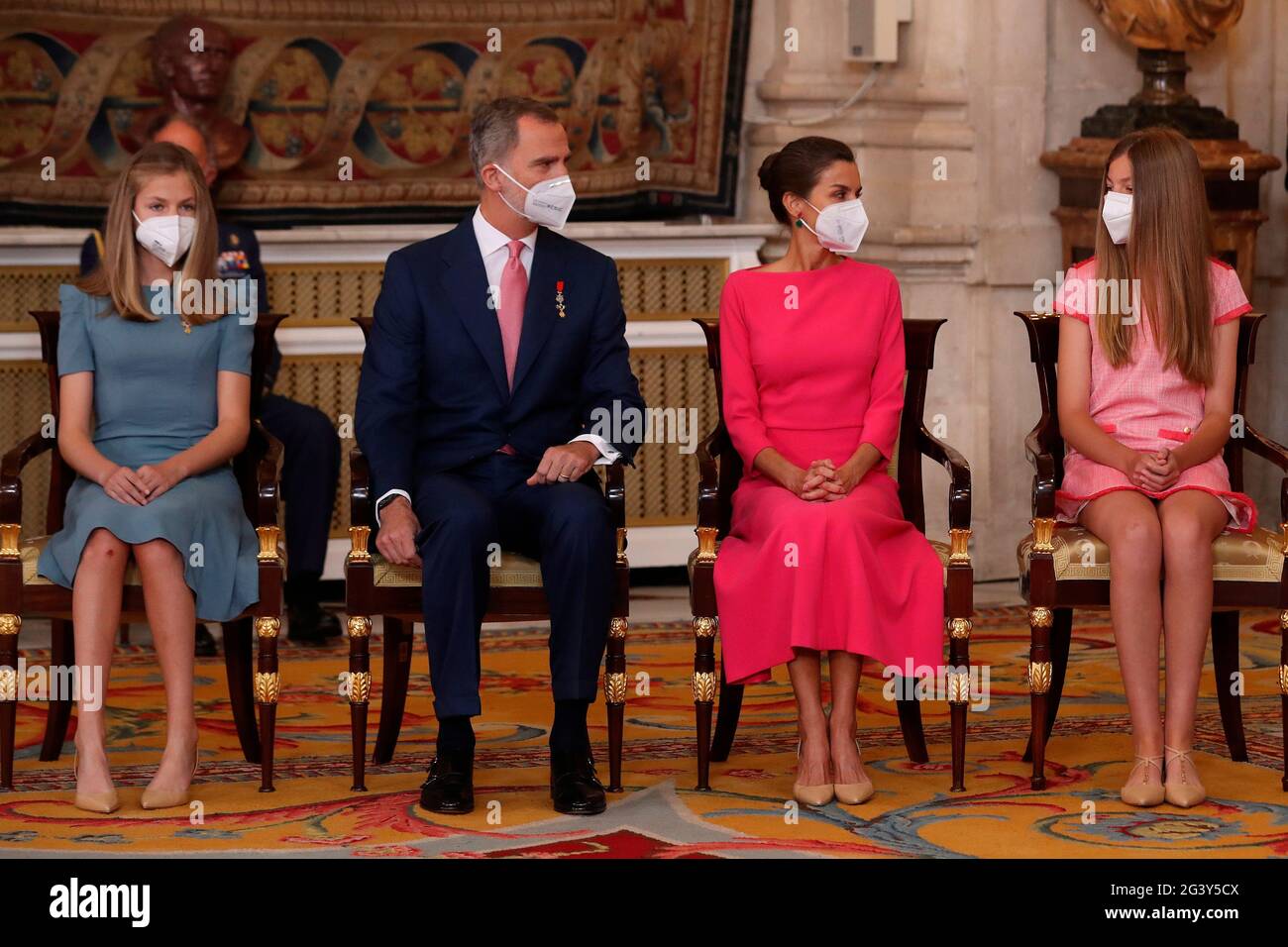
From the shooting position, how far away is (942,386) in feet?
25.2

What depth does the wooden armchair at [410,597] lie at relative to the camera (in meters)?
4.64

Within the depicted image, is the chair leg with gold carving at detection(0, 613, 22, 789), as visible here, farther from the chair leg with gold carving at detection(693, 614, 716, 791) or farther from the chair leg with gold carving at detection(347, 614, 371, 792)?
the chair leg with gold carving at detection(693, 614, 716, 791)

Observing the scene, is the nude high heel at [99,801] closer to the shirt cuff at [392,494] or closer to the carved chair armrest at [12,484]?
the carved chair armrest at [12,484]

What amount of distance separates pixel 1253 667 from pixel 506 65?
3.67 m

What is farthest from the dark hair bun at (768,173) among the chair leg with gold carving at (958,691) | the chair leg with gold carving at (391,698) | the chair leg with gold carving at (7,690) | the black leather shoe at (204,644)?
the black leather shoe at (204,644)

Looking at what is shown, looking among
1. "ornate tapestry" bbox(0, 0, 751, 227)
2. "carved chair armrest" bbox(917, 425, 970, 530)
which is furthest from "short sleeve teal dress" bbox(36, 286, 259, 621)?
"ornate tapestry" bbox(0, 0, 751, 227)

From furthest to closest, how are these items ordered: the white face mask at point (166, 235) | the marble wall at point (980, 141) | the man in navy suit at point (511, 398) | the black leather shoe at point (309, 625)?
the marble wall at point (980, 141) → the black leather shoe at point (309, 625) → the white face mask at point (166, 235) → the man in navy suit at point (511, 398)

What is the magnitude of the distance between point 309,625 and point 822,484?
2.58 meters

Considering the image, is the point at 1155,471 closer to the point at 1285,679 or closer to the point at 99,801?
the point at 1285,679

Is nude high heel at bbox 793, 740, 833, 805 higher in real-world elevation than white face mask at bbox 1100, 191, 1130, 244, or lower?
lower

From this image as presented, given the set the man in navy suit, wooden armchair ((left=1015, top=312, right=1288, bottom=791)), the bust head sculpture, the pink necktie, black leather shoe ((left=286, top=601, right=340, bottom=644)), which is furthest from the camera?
the bust head sculpture

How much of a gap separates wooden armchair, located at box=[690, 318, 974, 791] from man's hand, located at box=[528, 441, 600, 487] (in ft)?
0.96

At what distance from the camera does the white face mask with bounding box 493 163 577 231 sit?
4848mm

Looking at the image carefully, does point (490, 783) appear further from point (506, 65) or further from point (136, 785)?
point (506, 65)
